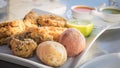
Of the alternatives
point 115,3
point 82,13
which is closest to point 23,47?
point 82,13

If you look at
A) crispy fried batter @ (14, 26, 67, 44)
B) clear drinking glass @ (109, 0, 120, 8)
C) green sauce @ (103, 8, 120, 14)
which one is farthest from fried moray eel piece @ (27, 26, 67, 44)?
clear drinking glass @ (109, 0, 120, 8)

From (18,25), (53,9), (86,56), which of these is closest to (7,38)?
(18,25)

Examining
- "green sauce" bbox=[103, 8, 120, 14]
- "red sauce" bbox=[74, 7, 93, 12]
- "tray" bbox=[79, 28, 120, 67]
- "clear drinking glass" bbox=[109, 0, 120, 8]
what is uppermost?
"red sauce" bbox=[74, 7, 93, 12]

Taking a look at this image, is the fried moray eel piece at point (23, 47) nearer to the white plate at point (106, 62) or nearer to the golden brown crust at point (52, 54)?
the golden brown crust at point (52, 54)

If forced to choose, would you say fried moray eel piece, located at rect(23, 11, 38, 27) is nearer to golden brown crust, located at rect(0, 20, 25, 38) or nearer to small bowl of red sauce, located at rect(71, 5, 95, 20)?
golden brown crust, located at rect(0, 20, 25, 38)

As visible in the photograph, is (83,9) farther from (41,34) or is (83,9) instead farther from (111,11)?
(41,34)

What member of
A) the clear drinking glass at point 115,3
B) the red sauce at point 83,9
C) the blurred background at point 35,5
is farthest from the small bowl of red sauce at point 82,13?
the clear drinking glass at point 115,3
